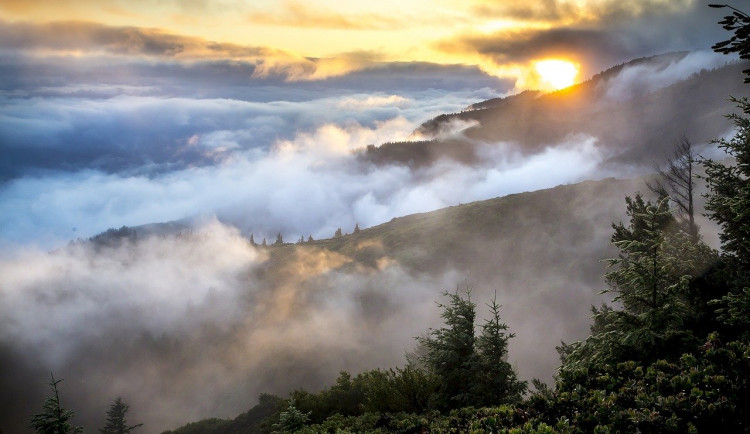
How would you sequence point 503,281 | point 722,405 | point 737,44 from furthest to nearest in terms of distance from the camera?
1. point 503,281
2. point 737,44
3. point 722,405

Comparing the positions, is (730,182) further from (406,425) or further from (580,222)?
(580,222)

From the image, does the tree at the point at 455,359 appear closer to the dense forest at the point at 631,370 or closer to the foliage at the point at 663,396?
the dense forest at the point at 631,370

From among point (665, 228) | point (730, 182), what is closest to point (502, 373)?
point (730, 182)

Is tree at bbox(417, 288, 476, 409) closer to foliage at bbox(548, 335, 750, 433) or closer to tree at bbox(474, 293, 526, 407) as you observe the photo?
tree at bbox(474, 293, 526, 407)

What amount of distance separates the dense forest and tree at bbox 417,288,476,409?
0.06 metres

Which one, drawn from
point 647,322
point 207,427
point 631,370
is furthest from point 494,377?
point 207,427

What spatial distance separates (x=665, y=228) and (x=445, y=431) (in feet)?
104

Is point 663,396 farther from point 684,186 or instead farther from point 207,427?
point 207,427

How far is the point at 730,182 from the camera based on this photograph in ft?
78.5

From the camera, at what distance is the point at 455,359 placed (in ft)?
78.1

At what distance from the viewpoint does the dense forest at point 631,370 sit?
10.6m

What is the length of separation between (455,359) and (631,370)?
10933 mm

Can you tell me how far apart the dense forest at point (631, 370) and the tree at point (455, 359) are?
0.19 feet

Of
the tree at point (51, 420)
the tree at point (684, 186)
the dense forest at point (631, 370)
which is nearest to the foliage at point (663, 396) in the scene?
the dense forest at point (631, 370)
